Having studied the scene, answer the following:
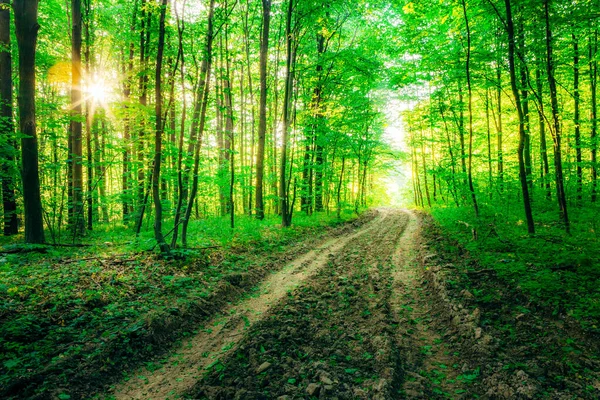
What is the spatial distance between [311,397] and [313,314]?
82.1 inches

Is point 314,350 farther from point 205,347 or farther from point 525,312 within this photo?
point 525,312

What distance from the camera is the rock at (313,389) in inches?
127

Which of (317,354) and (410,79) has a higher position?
(410,79)

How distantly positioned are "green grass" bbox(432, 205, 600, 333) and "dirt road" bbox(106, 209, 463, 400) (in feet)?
6.44

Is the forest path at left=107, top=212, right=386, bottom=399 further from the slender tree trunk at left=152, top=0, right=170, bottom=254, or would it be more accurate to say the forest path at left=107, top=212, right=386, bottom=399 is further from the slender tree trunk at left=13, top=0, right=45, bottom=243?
the slender tree trunk at left=13, top=0, right=45, bottom=243

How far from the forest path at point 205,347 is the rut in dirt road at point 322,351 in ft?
0.86

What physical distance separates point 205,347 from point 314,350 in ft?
5.71

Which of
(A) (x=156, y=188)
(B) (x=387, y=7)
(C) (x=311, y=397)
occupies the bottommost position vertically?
(C) (x=311, y=397)

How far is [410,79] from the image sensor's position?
1395 cm

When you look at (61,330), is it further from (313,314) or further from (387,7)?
(387,7)

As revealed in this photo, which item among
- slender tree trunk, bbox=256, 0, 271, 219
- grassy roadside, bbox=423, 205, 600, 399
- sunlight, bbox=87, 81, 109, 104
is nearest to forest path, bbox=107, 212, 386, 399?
grassy roadside, bbox=423, 205, 600, 399

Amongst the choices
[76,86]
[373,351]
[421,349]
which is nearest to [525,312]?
[421,349]

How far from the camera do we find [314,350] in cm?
411

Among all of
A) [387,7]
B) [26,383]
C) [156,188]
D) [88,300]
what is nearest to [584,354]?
[26,383]
